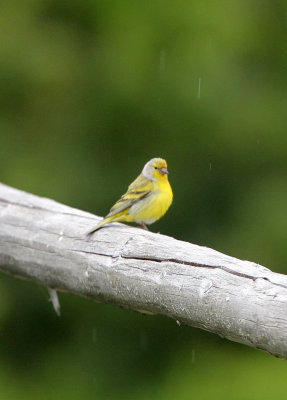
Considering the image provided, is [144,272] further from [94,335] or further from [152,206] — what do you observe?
[94,335]

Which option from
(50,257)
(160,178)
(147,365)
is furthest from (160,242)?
(147,365)

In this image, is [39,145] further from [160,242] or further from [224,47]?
[160,242]

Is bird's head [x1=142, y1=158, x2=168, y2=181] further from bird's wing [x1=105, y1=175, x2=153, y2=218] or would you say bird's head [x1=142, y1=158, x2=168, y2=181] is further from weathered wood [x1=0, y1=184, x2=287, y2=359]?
weathered wood [x1=0, y1=184, x2=287, y2=359]

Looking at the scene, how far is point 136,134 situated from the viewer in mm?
6875

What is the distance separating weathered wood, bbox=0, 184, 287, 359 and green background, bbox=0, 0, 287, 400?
2.35 m

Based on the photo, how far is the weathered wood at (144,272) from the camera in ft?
8.78

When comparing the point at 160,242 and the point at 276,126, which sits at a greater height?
the point at 160,242

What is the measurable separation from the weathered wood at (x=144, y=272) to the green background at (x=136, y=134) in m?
2.35

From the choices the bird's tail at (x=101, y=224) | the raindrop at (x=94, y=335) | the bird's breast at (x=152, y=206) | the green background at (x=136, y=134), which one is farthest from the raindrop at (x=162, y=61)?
the bird's tail at (x=101, y=224)

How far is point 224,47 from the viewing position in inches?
265

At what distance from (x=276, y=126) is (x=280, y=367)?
1984mm

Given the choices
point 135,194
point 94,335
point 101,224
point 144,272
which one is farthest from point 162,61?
point 144,272

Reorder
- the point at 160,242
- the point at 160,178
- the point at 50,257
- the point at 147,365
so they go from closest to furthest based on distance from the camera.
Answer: the point at 160,242 → the point at 50,257 → the point at 160,178 → the point at 147,365

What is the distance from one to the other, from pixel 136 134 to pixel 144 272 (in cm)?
378
